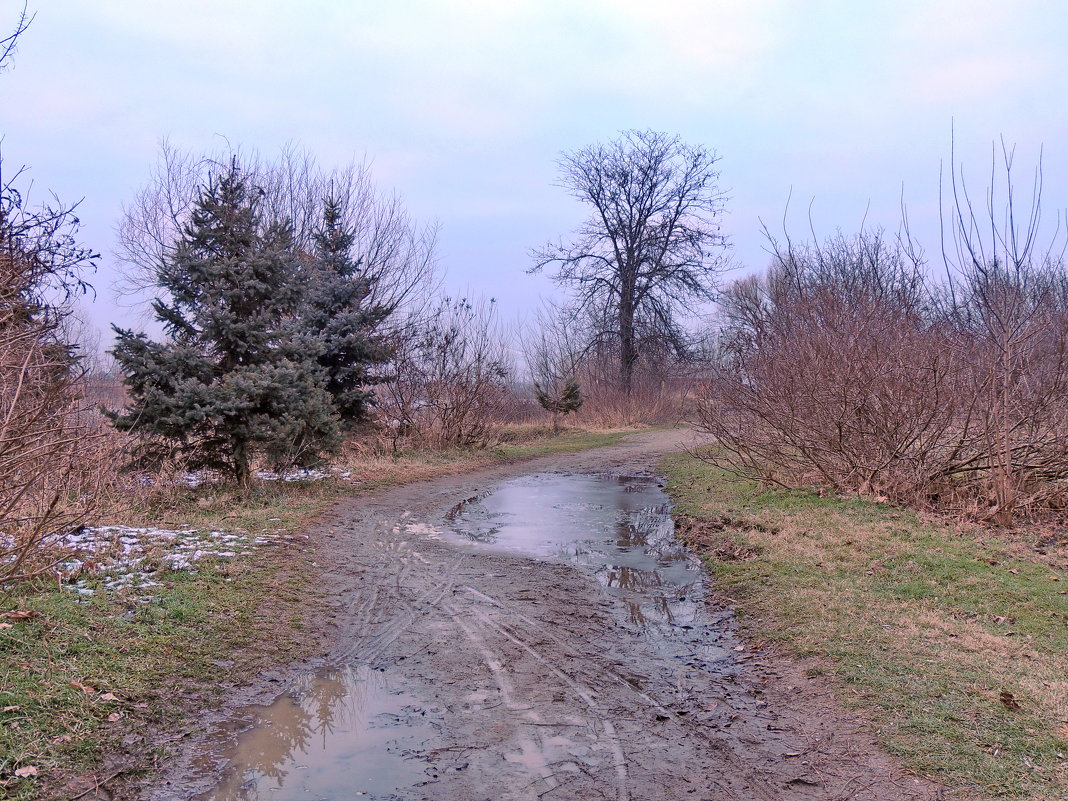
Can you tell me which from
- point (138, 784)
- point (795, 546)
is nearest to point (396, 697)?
point (138, 784)

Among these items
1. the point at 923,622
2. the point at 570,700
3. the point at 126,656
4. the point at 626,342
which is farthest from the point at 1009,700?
the point at 626,342

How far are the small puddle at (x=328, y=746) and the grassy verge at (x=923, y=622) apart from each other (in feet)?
9.14

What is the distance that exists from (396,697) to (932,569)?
575cm

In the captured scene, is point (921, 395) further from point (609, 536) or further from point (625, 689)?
point (625, 689)

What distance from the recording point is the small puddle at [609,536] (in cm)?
748

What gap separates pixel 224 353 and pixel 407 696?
8831mm

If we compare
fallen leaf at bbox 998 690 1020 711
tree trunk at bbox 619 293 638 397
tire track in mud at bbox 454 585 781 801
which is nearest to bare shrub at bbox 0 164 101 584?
tire track in mud at bbox 454 585 781 801

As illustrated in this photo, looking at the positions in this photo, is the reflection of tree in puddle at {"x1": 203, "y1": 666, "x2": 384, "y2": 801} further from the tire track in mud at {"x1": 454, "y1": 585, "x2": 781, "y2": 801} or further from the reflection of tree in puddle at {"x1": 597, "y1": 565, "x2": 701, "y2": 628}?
the reflection of tree in puddle at {"x1": 597, "y1": 565, "x2": 701, "y2": 628}

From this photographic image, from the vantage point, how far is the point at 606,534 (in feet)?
35.9

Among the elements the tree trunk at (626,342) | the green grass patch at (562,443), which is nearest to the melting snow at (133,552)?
the green grass patch at (562,443)

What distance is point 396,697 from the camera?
5.00m

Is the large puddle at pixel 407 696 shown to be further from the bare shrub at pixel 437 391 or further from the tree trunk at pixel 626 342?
the tree trunk at pixel 626 342

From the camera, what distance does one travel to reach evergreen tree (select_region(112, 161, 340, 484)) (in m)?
11.2

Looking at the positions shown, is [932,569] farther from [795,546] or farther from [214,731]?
[214,731]
